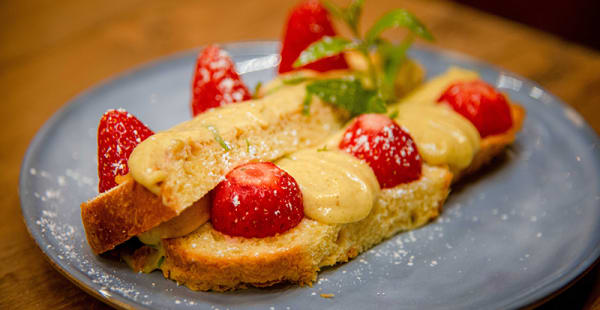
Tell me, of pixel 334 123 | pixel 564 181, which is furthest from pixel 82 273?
pixel 564 181

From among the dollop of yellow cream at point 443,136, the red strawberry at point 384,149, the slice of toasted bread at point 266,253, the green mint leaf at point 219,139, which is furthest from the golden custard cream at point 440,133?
the green mint leaf at point 219,139

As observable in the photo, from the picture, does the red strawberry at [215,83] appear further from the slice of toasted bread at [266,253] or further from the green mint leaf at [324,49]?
the slice of toasted bread at [266,253]

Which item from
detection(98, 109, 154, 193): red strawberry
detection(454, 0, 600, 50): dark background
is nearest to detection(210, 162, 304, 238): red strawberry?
detection(98, 109, 154, 193): red strawberry

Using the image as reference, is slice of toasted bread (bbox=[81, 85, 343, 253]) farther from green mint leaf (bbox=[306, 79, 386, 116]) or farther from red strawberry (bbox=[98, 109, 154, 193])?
green mint leaf (bbox=[306, 79, 386, 116])

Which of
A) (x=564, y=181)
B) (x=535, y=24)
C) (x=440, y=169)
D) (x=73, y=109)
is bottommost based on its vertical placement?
(x=535, y=24)

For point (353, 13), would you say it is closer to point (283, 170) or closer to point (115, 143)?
point (283, 170)

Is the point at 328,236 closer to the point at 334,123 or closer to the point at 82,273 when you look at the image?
the point at 334,123

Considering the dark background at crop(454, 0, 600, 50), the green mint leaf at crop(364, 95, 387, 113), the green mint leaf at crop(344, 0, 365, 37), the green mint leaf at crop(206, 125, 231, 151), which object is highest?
the green mint leaf at crop(344, 0, 365, 37)
